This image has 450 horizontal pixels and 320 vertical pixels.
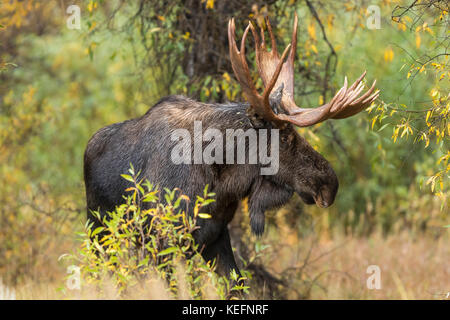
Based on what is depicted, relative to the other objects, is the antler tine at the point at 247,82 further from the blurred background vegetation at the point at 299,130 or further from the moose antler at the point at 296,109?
the blurred background vegetation at the point at 299,130

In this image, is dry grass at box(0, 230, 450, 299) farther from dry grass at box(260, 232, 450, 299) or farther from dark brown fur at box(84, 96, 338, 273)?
dark brown fur at box(84, 96, 338, 273)

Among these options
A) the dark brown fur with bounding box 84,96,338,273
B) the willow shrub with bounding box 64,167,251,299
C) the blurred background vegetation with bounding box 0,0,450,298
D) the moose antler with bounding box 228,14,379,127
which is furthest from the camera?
the blurred background vegetation with bounding box 0,0,450,298

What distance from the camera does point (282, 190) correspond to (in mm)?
5402

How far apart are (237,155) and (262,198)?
37cm

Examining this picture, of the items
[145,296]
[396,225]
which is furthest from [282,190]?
[396,225]

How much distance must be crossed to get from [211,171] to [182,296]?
1.02 metres

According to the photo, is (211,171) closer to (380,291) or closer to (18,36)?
(380,291)

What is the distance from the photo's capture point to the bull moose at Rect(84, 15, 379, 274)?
16.7 feet

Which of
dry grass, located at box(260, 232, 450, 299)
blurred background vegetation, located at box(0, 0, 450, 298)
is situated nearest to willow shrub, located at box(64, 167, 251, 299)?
blurred background vegetation, located at box(0, 0, 450, 298)

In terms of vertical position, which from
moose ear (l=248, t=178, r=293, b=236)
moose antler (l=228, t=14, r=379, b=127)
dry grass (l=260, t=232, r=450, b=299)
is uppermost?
moose antler (l=228, t=14, r=379, b=127)

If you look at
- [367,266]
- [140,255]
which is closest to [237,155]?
[140,255]

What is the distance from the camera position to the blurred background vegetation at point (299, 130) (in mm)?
6348

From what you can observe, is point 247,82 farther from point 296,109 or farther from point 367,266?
point 367,266

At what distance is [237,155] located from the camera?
5.33m
